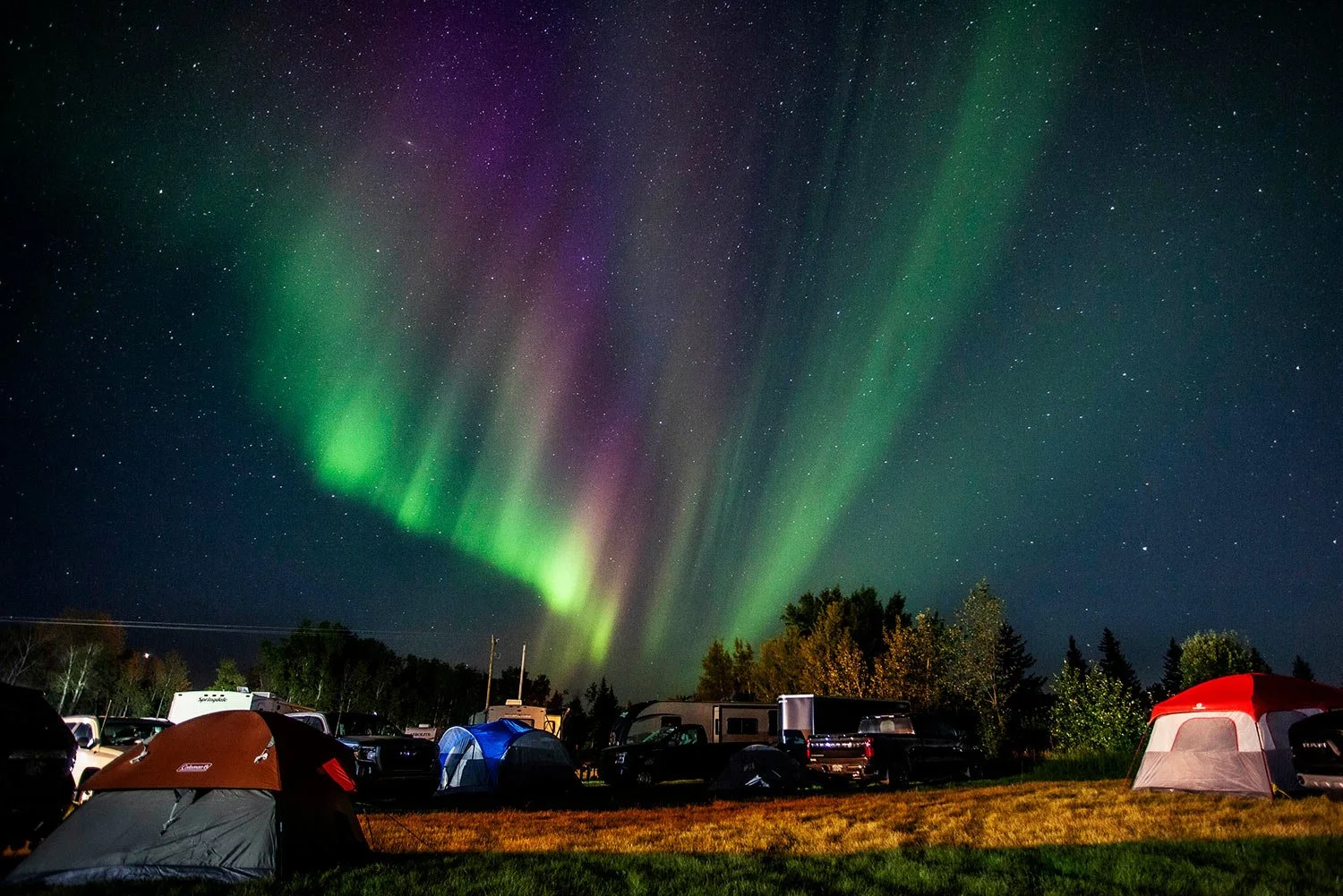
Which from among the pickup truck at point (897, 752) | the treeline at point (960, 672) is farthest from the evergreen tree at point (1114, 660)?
the pickup truck at point (897, 752)

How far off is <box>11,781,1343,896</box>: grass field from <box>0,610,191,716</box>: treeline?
77677mm

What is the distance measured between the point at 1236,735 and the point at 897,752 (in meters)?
8.74

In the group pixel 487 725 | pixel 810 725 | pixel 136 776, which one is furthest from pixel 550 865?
pixel 810 725

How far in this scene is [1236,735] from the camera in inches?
577

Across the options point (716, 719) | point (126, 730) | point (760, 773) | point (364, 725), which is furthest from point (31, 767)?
point (716, 719)

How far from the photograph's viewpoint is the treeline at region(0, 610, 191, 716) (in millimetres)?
79375

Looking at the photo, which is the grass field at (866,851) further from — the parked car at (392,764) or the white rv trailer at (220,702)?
the white rv trailer at (220,702)

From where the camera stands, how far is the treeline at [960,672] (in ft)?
97.7

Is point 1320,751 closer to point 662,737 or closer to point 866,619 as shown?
point 662,737

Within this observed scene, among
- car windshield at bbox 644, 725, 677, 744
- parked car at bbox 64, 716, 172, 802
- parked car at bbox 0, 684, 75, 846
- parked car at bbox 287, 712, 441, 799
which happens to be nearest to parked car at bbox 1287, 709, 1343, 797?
car windshield at bbox 644, 725, 677, 744

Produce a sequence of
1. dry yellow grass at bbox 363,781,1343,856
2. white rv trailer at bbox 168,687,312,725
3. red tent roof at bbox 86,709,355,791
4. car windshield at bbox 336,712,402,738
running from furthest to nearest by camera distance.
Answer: white rv trailer at bbox 168,687,312,725 → car windshield at bbox 336,712,402,738 → dry yellow grass at bbox 363,781,1343,856 → red tent roof at bbox 86,709,355,791

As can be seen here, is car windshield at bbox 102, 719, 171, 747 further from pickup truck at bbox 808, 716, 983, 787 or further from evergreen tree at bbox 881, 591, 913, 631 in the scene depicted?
evergreen tree at bbox 881, 591, 913, 631

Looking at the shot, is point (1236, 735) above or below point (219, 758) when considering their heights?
above

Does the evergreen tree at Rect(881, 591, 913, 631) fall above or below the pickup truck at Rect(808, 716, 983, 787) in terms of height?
above
